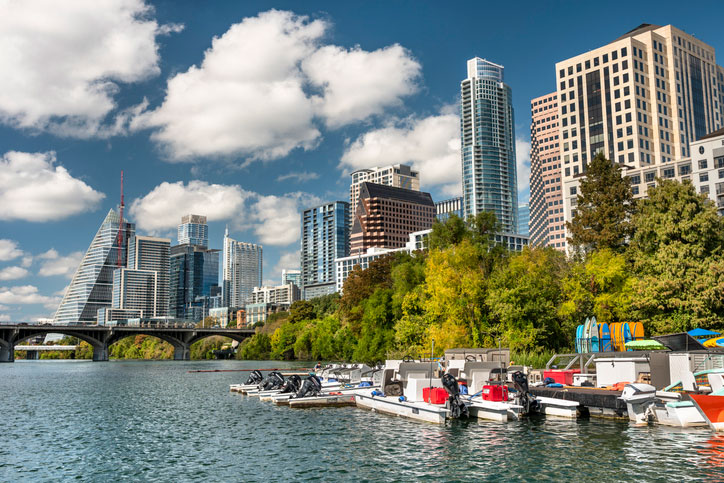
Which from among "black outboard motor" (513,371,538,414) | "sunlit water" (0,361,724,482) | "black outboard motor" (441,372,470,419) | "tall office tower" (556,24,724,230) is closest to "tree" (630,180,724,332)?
"black outboard motor" (513,371,538,414)

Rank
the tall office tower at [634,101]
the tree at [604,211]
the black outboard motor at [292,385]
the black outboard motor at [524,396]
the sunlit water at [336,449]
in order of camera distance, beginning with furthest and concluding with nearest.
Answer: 1. the tall office tower at [634,101]
2. the tree at [604,211]
3. the black outboard motor at [292,385]
4. the black outboard motor at [524,396]
5. the sunlit water at [336,449]

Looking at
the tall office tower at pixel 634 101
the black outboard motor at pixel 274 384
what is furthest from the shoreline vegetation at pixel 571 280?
the tall office tower at pixel 634 101

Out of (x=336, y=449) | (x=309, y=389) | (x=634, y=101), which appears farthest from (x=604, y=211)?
(x=634, y=101)

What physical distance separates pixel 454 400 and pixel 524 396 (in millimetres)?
4397

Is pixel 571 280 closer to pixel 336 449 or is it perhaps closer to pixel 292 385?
pixel 292 385

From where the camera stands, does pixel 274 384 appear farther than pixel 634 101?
No

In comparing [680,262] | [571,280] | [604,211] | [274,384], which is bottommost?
[274,384]

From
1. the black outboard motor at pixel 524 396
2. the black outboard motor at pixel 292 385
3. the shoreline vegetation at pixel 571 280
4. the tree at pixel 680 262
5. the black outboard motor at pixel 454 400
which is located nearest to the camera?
the black outboard motor at pixel 454 400

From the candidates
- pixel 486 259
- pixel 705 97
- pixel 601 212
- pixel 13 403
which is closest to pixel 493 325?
pixel 486 259

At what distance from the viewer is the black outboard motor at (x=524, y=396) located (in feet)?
121

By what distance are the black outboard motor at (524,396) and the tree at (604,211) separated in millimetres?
36883

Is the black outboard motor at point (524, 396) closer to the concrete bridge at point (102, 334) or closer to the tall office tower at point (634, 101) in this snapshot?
the tall office tower at point (634, 101)

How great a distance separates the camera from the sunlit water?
23.5m

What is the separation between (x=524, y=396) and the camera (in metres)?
36.8
